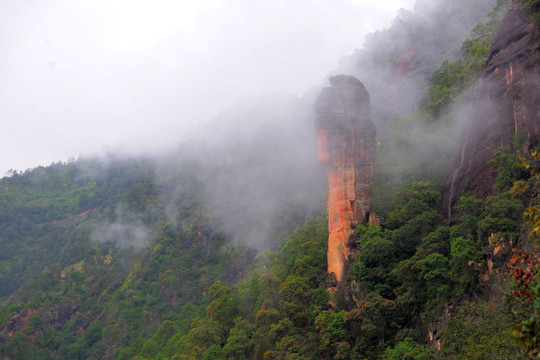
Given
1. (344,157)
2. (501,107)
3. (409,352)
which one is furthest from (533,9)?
(409,352)

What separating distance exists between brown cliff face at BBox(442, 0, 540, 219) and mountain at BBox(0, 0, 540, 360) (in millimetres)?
99

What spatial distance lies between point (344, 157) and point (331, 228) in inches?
195

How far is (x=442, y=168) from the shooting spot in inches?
1261

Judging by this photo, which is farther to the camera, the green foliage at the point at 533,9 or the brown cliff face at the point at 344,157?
the brown cliff face at the point at 344,157

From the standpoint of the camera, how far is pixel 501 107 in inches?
990

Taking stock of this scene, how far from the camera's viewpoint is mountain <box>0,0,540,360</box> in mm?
20547

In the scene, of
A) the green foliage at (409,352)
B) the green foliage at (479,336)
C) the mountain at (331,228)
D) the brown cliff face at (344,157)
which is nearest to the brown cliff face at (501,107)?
the mountain at (331,228)

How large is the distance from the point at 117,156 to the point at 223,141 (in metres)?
34.3

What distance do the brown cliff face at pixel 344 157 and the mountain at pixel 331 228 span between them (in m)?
0.13

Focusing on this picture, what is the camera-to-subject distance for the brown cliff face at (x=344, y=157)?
31.2m

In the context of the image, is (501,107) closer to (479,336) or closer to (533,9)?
(533,9)

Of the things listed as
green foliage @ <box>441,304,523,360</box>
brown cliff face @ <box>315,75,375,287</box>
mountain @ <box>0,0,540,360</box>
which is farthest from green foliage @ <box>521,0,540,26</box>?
green foliage @ <box>441,304,523,360</box>

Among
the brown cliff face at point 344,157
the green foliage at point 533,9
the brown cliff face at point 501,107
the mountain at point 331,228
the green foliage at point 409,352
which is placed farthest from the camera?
the brown cliff face at point 344,157

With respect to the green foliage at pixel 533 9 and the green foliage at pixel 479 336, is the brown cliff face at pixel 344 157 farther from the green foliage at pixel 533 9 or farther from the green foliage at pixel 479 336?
the green foliage at pixel 479 336
